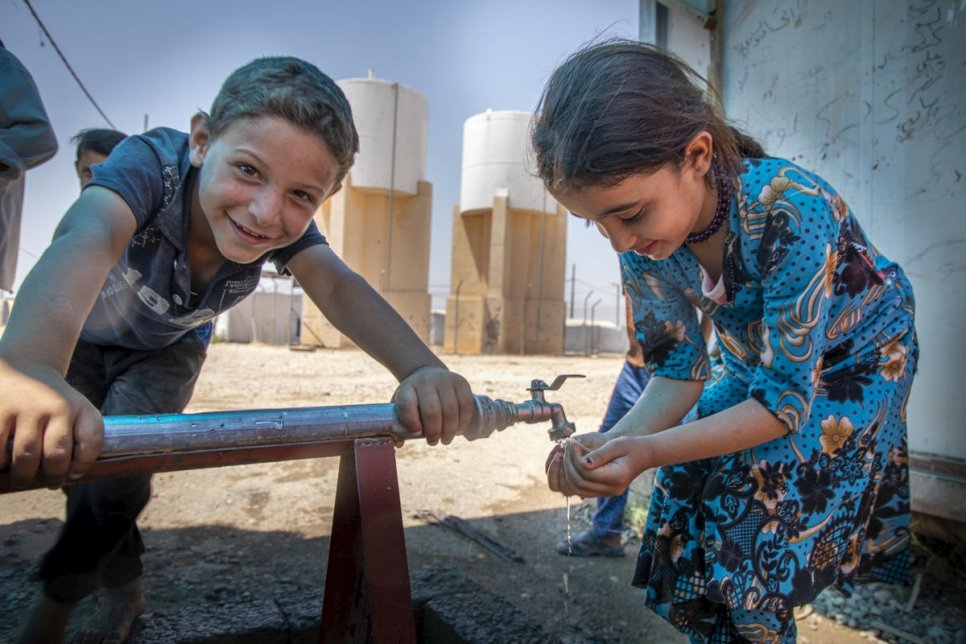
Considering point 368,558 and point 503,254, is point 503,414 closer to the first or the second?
point 368,558

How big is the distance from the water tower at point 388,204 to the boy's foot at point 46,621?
613 inches

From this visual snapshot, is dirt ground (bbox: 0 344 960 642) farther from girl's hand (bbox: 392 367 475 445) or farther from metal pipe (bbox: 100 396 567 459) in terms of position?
metal pipe (bbox: 100 396 567 459)

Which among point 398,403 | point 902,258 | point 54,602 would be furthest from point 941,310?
point 54,602

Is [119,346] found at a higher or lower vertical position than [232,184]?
lower

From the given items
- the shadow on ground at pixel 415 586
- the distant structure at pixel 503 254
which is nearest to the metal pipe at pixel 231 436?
the shadow on ground at pixel 415 586

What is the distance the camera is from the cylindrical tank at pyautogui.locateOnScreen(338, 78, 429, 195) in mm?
17578

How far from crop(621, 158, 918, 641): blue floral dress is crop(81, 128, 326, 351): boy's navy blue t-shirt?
1295 millimetres

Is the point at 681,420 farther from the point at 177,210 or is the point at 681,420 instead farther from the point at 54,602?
the point at 54,602

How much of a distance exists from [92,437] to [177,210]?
3.07 feet

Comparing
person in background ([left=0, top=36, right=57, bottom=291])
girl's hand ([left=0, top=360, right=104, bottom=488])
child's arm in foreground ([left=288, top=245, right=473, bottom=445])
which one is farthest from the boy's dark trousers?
girl's hand ([left=0, top=360, right=104, bottom=488])

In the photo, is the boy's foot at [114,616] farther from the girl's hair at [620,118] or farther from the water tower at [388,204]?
the water tower at [388,204]

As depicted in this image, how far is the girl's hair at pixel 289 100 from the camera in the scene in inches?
61.8

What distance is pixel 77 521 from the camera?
1.79 metres

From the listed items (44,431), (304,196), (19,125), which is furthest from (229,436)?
(19,125)
